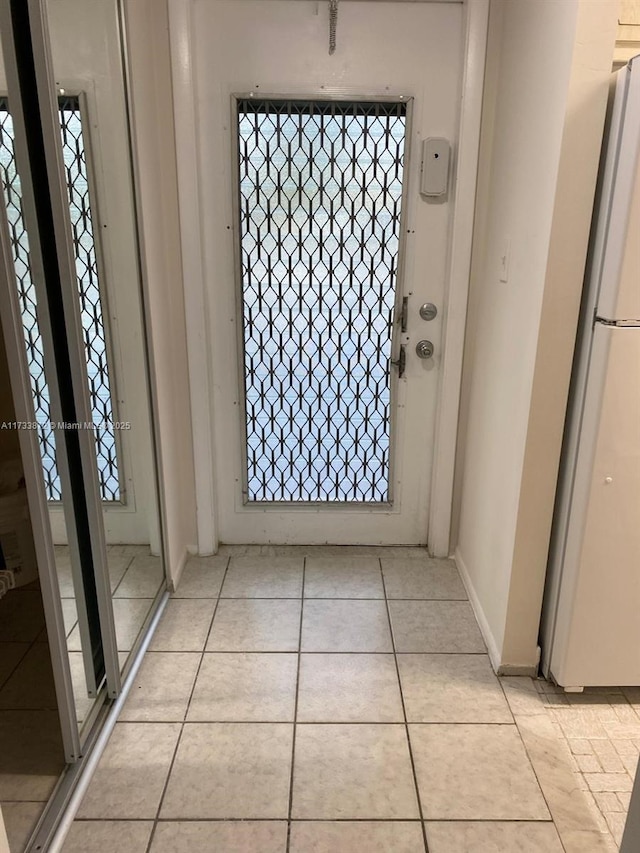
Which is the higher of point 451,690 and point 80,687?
point 80,687

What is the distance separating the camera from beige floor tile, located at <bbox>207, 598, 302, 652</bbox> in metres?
2.05

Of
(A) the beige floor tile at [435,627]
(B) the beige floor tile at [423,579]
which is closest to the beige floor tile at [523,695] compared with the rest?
(A) the beige floor tile at [435,627]

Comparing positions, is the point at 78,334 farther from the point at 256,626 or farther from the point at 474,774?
the point at 474,774

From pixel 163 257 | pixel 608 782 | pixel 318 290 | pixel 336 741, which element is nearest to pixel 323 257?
pixel 318 290

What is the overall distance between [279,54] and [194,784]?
2285 mm

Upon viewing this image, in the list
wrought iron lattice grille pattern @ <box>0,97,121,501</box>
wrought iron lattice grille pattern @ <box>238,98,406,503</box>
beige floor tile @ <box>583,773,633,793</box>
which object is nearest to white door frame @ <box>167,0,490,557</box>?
wrought iron lattice grille pattern @ <box>238,98,406,503</box>

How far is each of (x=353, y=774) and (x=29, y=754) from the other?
851 millimetres

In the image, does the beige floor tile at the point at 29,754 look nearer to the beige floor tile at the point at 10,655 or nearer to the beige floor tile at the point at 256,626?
the beige floor tile at the point at 10,655

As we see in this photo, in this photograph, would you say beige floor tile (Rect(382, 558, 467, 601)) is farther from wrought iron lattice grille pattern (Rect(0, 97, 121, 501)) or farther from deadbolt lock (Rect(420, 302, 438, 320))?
wrought iron lattice grille pattern (Rect(0, 97, 121, 501))

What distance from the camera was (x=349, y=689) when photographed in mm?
1857

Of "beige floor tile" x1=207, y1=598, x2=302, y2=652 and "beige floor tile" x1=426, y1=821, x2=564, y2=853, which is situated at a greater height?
"beige floor tile" x1=426, y1=821, x2=564, y2=853

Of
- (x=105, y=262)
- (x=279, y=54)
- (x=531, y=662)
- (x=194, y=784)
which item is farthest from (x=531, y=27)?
(x=194, y=784)

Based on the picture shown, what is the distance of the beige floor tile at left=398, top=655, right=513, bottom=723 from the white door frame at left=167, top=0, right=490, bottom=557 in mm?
684

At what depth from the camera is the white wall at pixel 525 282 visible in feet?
4.92
